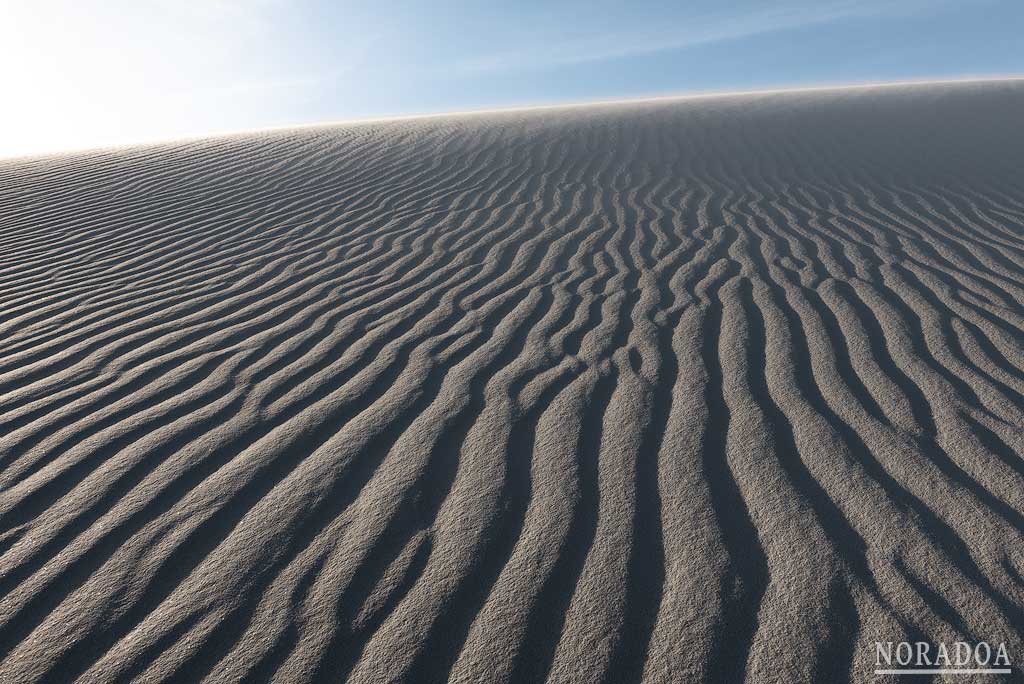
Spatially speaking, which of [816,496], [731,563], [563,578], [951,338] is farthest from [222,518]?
[951,338]

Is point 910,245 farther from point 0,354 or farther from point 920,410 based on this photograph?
point 0,354

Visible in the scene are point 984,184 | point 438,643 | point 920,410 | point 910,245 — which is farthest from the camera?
point 984,184

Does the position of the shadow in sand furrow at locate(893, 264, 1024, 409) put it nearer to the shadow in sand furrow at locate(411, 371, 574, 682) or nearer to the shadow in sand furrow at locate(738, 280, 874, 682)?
the shadow in sand furrow at locate(738, 280, 874, 682)

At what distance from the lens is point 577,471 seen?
245 cm

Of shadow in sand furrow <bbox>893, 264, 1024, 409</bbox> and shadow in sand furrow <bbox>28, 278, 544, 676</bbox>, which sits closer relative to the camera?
shadow in sand furrow <bbox>28, 278, 544, 676</bbox>

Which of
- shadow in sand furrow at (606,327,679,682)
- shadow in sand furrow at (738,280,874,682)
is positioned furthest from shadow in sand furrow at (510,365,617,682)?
shadow in sand furrow at (738,280,874,682)

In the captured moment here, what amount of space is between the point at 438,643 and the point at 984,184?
7979mm

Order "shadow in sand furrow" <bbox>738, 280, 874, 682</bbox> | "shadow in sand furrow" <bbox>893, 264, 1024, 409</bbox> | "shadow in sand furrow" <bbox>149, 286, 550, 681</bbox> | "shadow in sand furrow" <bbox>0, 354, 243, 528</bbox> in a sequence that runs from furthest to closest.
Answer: "shadow in sand furrow" <bbox>893, 264, 1024, 409</bbox>
"shadow in sand furrow" <bbox>0, 354, 243, 528</bbox>
"shadow in sand furrow" <bbox>149, 286, 550, 681</bbox>
"shadow in sand furrow" <bbox>738, 280, 874, 682</bbox>

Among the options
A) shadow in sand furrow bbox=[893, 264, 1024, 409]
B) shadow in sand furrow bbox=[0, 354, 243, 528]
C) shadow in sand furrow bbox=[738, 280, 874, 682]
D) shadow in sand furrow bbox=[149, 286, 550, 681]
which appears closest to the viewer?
shadow in sand furrow bbox=[738, 280, 874, 682]

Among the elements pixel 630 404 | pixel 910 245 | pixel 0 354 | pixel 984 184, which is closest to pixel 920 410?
pixel 630 404

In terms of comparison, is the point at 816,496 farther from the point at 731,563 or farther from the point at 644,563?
the point at 644,563

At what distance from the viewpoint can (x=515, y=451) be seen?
2604mm

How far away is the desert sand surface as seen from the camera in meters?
1.78

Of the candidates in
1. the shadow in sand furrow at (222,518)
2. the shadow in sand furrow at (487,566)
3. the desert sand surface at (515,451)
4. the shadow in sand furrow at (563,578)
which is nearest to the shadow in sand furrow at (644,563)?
the desert sand surface at (515,451)
